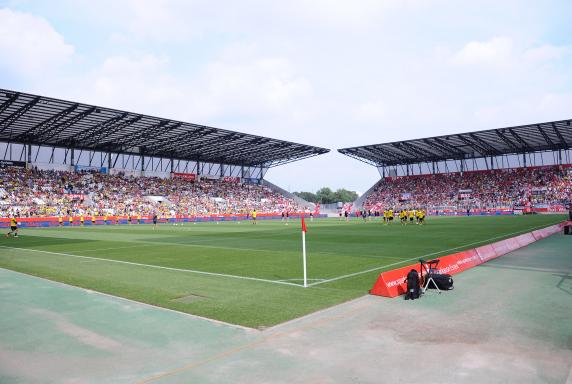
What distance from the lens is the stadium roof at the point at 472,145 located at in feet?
199

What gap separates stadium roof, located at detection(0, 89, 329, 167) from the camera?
43.9 meters

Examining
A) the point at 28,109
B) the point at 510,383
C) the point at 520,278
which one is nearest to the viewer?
A: the point at 510,383

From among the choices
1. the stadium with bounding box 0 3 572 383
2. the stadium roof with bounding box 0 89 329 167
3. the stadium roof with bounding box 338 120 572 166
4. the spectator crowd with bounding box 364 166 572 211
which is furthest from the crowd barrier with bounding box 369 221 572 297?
the spectator crowd with bounding box 364 166 572 211

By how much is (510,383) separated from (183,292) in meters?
7.97

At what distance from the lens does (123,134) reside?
57062 mm

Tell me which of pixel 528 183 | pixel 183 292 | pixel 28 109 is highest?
pixel 28 109

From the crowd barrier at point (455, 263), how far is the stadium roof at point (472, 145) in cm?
4434

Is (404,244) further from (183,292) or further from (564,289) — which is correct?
(183,292)

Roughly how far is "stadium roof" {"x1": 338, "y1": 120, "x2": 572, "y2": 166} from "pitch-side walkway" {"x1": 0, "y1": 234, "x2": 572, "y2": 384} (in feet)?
189

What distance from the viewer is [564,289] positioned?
34.3 feet

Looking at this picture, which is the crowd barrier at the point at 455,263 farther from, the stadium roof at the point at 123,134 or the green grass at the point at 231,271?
the stadium roof at the point at 123,134

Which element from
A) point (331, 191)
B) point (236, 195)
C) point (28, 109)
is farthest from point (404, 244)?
point (331, 191)

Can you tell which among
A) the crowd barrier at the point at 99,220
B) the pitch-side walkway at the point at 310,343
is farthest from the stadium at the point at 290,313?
the crowd barrier at the point at 99,220

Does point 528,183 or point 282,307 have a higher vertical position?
point 528,183
